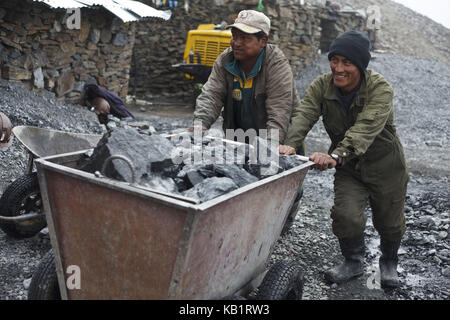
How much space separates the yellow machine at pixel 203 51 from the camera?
1124 cm

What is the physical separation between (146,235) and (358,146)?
1612mm

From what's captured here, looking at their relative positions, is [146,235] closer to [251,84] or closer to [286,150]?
[286,150]

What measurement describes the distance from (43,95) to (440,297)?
21.5 feet

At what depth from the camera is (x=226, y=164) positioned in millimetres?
2658

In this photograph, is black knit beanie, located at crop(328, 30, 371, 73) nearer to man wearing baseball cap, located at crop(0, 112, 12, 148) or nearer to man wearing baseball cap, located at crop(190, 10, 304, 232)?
man wearing baseball cap, located at crop(190, 10, 304, 232)

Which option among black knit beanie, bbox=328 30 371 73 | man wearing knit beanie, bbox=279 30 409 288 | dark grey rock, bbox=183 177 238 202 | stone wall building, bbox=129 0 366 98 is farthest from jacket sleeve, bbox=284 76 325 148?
stone wall building, bbox=129 0 366 98

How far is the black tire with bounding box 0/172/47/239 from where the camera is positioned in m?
3.55

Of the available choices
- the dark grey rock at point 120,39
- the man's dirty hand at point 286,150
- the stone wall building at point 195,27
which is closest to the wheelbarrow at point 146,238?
the man's dirty hand at point 286,150

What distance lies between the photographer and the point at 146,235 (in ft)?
6.73

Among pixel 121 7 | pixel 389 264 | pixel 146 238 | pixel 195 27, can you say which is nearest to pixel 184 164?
pixel 146 238

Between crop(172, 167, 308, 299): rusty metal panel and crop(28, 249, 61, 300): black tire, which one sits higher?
crop(172, 167, 308, 299): rusty metal panel

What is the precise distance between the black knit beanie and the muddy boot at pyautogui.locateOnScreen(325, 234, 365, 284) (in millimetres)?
1376

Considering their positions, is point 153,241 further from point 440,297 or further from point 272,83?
point 440,297
